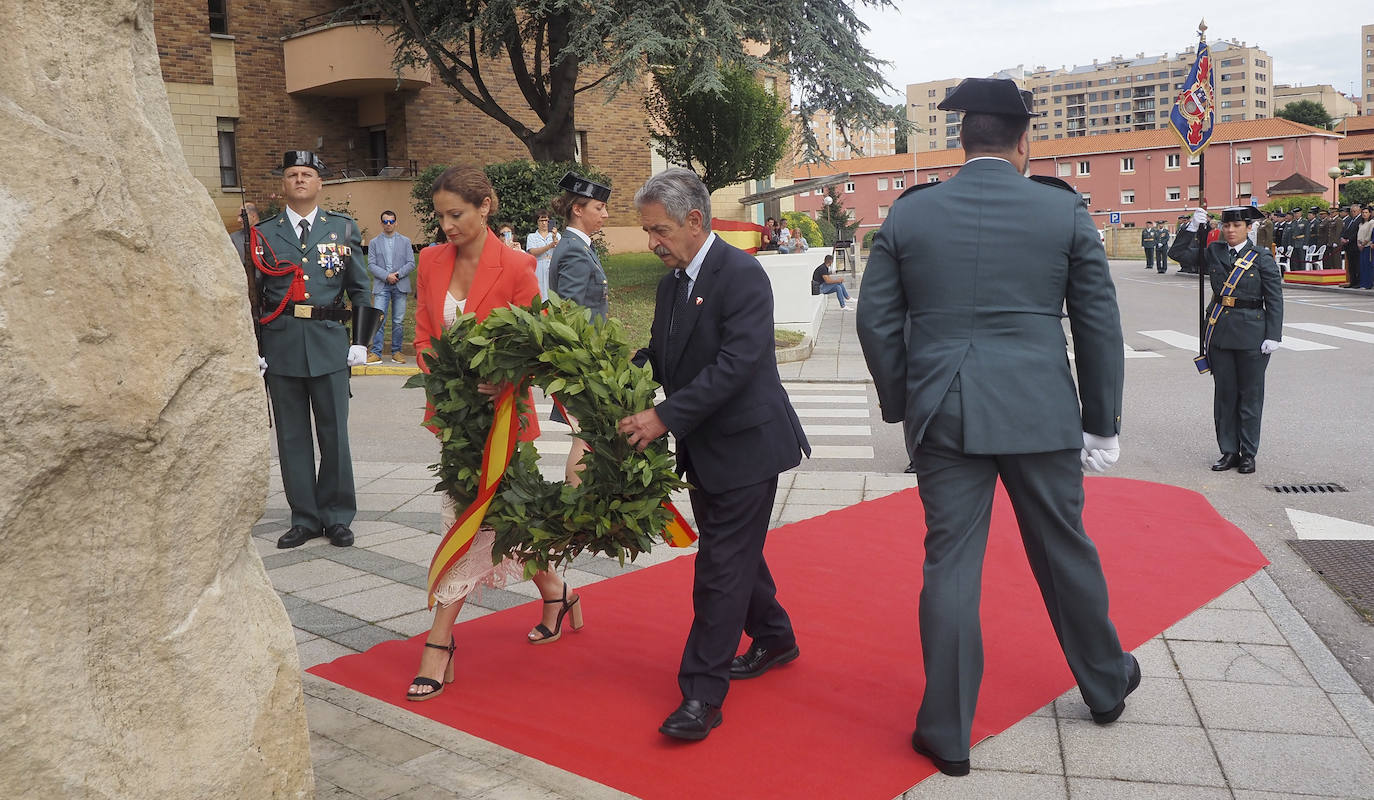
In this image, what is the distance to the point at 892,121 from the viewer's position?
23.0m

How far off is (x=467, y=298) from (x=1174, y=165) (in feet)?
298

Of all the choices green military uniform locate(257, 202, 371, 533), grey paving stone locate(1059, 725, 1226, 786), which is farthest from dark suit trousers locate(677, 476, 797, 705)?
green military uniform locate(257, 202, 371, 533)

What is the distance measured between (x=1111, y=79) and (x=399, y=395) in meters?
191

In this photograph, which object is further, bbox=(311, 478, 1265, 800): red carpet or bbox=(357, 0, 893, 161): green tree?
bbox=(357, 0, 893, 161): green tree

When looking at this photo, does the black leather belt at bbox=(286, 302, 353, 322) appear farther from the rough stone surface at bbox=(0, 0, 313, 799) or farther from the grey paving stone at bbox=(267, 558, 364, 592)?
the rough stone surface at bbox=(0, 0, 313, 799)

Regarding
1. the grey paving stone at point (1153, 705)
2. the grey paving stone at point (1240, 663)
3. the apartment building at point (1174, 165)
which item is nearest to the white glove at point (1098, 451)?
the grey paving stone at point (1153, 705)

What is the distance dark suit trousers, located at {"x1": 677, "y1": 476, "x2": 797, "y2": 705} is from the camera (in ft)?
13.2

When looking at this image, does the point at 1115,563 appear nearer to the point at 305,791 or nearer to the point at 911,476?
the point at 911,476

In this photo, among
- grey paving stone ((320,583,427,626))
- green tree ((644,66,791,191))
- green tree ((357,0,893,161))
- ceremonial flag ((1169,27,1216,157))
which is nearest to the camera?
grey paving stone ((320,583,427,626))

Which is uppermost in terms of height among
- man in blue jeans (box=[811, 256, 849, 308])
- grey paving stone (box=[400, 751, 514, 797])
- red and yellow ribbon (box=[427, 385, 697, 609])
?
man in blue jeans (box=[811, 256, 849, 308])

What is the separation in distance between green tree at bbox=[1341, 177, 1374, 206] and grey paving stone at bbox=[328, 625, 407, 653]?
209 ft

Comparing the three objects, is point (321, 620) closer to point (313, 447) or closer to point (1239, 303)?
point (313, 447)

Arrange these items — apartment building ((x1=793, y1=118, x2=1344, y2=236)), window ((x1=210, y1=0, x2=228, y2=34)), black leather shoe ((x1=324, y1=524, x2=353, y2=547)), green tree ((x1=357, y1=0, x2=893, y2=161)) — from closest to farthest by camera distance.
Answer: black leather shoe ((x1=324, y1=524, x2=353, y2=547)), green tree ((x1=357, y1=0, x2=893, y2=161)), window ((x1=210, y1=0, x2=228, y2=34)), apartment building ((x1=793, y1=118, x2=1344, y2=236))

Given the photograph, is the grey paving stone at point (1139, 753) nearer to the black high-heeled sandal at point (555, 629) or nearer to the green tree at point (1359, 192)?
the black high-heeled sandal at point (555, 629)
